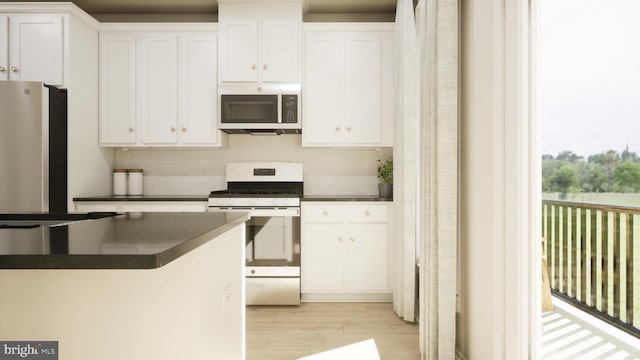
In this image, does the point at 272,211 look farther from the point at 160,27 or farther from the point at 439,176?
the point at 160,27

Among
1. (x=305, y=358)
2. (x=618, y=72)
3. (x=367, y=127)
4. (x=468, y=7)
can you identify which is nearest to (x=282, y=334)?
(x=305, y=358)

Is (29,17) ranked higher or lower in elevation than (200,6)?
lower

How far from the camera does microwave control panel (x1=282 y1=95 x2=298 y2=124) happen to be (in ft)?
11.6

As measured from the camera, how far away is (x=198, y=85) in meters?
3.63

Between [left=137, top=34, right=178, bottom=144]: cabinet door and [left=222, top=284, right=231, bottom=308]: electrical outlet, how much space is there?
2366 mm

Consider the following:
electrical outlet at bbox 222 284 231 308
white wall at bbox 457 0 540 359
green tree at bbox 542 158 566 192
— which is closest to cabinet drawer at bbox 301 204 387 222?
green tree at bbox 542 158 566 192

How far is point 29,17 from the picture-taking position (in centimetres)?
326

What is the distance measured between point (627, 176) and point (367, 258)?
1.95 m

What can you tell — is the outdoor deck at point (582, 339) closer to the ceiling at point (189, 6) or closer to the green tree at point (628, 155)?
the green tree at point (628, 155)

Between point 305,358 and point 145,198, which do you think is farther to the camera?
point 145,198

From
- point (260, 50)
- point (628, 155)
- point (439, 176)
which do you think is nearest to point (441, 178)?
point (439, 176)

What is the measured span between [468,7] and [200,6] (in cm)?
270

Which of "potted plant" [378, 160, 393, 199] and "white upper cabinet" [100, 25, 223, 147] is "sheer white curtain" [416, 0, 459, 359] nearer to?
"potted plant" [378, 160, 393, 199]

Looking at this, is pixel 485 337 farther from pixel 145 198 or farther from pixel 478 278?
pixel 145 198
